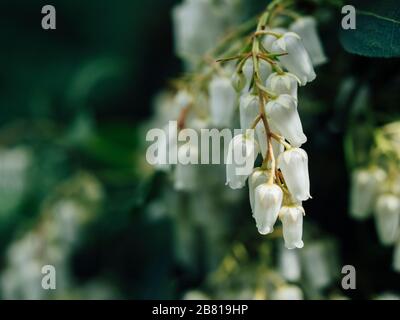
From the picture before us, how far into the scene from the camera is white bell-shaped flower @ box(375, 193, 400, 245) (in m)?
1.74

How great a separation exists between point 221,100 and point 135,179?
0.96m

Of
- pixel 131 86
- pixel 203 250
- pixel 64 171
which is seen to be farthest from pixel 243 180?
pixel 131 86

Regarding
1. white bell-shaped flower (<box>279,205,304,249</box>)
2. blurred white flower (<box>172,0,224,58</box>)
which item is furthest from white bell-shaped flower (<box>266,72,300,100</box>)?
blurred white flower (<box>172,0,224,58</box>)

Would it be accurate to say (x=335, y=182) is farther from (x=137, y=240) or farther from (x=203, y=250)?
(x=137, y=240)

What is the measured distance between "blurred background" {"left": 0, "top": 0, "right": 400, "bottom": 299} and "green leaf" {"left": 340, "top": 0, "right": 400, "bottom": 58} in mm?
14

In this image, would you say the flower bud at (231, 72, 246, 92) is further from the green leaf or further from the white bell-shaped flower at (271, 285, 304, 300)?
the white bell-shaped flower at (271, 285, 304, 300)

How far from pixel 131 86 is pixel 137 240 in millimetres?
858

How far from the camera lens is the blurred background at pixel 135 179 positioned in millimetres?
1920

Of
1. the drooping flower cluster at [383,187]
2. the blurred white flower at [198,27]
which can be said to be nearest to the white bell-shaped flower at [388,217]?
→ the drooping flower cluster at [383,187]

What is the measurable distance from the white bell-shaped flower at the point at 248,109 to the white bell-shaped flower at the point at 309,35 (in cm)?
32

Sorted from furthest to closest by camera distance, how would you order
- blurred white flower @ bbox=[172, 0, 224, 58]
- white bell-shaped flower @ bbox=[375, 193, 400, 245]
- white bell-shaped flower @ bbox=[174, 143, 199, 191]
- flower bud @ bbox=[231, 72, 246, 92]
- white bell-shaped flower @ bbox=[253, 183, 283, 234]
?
blurred white flower @ bbox=[172, 0, 224, 58], white bell-shaped flower @ bbox=[174, 143, 199, 191], white bell-shaped flower @ bbox=[375, 193, 400, 245], flower bud @ bbox=[231, 72, 246, 92], white bell-shaped flower @ bbox=[253, 183, 283, 234]

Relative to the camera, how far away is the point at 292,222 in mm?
1441
